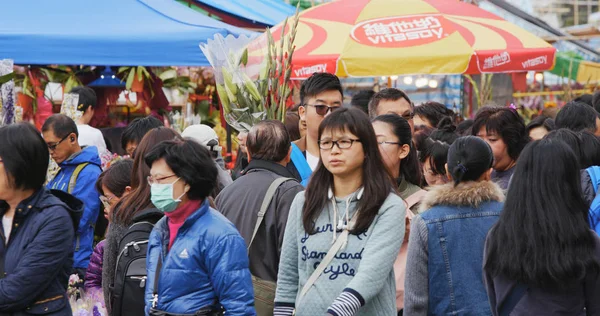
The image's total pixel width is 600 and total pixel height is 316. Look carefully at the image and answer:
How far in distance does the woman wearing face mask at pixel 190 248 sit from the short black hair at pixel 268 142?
0.98 metres

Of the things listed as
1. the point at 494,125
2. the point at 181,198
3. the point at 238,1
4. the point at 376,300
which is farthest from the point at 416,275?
the point at 238,1

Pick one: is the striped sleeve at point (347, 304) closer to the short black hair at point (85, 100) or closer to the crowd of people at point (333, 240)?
the crowd of people at point (333, 240)

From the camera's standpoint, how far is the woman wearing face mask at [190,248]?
3680mm

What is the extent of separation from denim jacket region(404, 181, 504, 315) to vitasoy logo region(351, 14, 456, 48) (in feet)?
19.7

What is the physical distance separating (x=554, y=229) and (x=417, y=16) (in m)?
7.24

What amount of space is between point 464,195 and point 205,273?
118 cm

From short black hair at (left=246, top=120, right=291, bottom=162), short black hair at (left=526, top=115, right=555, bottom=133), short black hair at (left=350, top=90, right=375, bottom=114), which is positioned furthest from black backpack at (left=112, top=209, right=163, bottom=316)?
short black hair at (left=526, top=115, right=555, bottom=133)

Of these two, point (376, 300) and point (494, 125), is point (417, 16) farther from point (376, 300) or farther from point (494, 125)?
point (376, 300)

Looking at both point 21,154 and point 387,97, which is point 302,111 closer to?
point 387,97

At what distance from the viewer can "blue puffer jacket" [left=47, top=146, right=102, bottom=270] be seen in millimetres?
6734

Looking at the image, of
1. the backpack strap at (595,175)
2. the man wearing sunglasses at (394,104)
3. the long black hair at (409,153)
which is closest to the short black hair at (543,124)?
the man wearing sunglasses at (394,104)

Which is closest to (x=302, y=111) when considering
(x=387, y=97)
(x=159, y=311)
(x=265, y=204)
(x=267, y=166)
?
(x=387, y=97)

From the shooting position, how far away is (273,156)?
4.90m

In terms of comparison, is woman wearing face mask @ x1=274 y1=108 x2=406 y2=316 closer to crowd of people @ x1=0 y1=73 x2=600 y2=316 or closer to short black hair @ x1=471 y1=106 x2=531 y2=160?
crowd of people @ x1=0 y1=73 x2=600 y2=316
